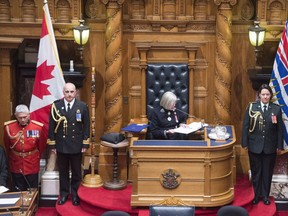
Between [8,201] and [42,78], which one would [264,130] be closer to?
[42,78]

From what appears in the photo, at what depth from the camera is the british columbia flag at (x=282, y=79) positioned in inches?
430

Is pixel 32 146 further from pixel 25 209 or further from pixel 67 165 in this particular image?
pixel 25 209

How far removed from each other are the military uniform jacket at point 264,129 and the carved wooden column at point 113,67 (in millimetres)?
2088

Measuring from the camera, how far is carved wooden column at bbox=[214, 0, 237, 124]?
1135 cm

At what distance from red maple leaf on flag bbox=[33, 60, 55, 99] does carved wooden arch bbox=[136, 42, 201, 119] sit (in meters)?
1.46

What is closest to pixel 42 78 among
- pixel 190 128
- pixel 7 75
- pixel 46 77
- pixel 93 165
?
pixel 46 77

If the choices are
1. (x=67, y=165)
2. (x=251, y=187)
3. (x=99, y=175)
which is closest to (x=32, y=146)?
(x=67, y=165)

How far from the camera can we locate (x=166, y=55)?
11820 mm

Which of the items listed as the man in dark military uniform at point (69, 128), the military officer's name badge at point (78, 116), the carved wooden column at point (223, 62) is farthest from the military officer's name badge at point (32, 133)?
the carved wooden column at point (223, 62)

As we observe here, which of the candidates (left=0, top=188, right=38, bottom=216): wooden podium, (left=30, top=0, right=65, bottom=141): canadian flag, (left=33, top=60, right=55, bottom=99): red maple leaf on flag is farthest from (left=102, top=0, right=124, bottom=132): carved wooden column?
(left=0, top=188, right=38, bottom=216): wooden podium

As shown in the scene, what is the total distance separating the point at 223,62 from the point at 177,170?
7.29 ft

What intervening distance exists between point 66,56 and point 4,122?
140 cm

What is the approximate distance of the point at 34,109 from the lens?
11203 mm

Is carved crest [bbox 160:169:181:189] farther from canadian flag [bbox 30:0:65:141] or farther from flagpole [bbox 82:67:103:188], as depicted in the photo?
canadian flag [bbox 30:0:65:141]
